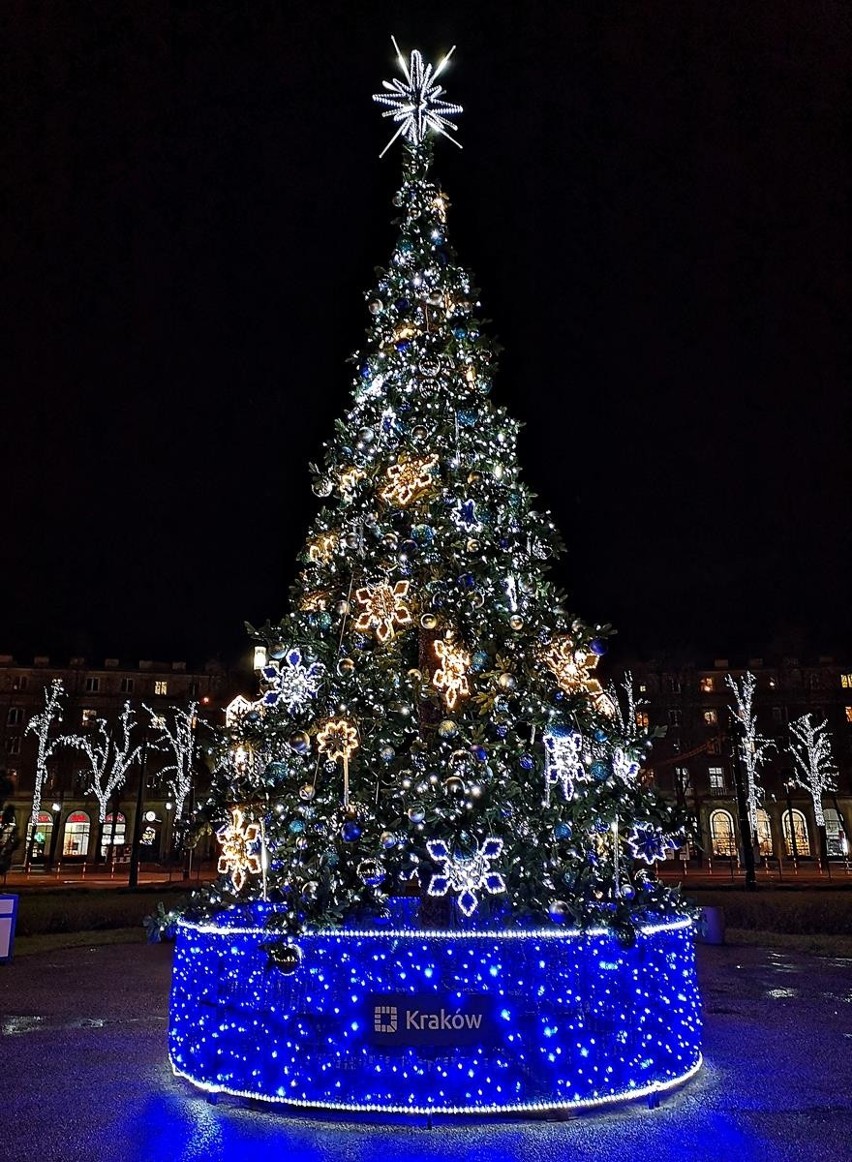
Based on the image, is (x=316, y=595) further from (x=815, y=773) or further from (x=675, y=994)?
(x=815, y=773)

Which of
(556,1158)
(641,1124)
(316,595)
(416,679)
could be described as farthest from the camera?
(316,595)

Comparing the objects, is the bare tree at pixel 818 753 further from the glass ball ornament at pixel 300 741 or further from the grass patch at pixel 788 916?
the glass ball ornament at pixel 300 741

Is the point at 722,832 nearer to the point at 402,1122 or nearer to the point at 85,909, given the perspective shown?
the point at 85,909

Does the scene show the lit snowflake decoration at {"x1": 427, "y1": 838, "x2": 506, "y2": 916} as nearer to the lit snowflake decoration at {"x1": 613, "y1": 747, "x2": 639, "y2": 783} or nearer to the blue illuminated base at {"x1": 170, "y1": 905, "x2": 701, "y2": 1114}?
the blue illuminated base at {"x1": 170, "y1": 905, "x2": 701, "y2": 1114}

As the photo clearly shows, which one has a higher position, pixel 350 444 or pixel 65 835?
pixel 350 444

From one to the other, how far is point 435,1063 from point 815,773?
46995 mm

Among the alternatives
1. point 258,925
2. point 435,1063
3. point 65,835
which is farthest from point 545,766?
point 65,835

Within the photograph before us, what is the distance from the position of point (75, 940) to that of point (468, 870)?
14.6 meters

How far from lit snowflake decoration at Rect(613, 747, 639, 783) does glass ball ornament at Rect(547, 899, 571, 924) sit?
127cm

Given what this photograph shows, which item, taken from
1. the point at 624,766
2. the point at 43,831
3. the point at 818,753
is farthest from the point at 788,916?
the point at 43,831

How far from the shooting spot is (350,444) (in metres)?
9.24

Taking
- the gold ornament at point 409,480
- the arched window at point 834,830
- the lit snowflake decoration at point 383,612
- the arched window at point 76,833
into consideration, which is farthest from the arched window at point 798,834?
the gold ornament at point 409,480

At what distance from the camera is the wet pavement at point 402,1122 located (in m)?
5.66

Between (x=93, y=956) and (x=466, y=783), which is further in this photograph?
(x=93, y=956)
